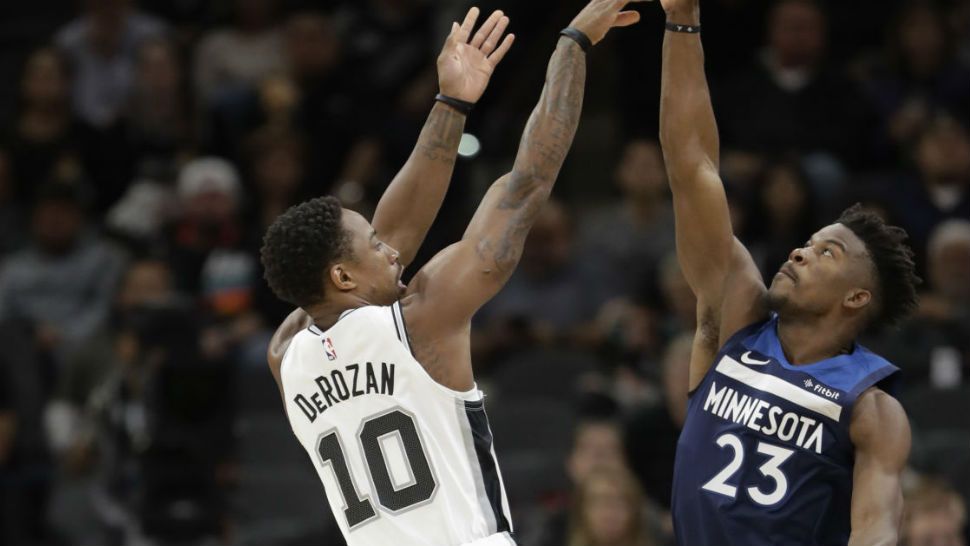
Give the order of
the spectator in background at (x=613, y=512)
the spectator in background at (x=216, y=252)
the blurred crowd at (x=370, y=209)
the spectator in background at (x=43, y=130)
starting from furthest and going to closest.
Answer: the spectator in background at (x=43, y=130) → the spectator in background at (x=216, y=252) → the blurred crowd at (x=370, y=209) → the spectator in background at (x=613, y=512)

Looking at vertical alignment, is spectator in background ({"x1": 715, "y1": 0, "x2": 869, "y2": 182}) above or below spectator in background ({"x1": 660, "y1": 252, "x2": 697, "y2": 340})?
above

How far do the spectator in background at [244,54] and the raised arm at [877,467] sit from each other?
343 inches

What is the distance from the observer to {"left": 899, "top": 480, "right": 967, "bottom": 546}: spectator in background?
7.61 m

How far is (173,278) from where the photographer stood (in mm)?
11547

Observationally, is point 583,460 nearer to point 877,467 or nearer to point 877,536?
point 877,467

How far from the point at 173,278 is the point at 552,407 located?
10.6ft

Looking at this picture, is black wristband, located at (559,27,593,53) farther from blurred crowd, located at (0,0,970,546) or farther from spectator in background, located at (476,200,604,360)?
spectator in background, located at (476,200,604,360)

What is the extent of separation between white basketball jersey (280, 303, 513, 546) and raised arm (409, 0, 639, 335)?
163 mm

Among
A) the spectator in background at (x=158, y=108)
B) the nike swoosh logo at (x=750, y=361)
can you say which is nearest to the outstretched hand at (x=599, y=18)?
the nike swoosh logo at (x=750, y=361)

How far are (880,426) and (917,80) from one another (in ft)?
20.3

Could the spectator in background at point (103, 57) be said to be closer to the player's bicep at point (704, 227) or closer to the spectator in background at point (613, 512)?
the spectator in background at point (613, 512)

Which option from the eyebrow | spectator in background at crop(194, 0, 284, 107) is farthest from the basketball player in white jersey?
spectator in background at crop(194, 0, 284, 107)

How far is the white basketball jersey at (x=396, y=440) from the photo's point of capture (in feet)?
16.7

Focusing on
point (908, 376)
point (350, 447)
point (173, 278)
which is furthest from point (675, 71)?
point (173, 278)
